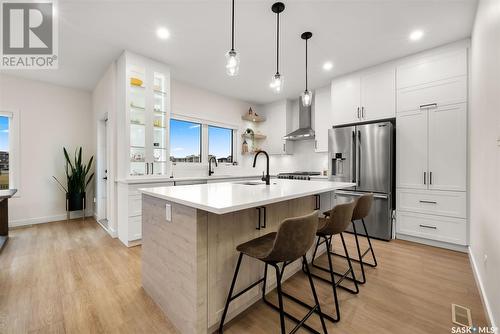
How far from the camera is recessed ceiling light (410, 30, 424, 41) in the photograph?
2740mm

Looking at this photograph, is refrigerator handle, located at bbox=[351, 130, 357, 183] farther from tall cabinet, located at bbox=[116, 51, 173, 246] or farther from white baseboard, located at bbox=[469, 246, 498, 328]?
tall cabinet, located at bbox=[116, 51, 173, 246]

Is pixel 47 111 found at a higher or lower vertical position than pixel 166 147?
higher

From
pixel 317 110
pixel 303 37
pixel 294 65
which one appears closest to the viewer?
pixel 303 37

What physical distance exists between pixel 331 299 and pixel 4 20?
178 inches

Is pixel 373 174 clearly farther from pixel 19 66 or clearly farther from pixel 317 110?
pixel 19 66

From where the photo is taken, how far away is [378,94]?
3547mm

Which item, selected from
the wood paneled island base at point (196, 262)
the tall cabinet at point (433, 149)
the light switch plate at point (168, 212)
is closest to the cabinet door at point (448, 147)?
the tall cabinet at point (433, 149)

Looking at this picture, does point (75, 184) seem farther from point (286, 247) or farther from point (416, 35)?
point (416, 35)

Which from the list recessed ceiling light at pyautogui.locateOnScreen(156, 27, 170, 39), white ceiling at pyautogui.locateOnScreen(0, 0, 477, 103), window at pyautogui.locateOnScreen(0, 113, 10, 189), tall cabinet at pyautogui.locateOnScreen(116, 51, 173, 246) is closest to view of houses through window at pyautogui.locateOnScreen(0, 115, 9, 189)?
window at pyautogui.locateOnScreen(0, 113, 10, 189)

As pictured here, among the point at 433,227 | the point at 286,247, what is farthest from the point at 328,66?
the point at 286,247

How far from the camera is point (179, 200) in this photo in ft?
4.49

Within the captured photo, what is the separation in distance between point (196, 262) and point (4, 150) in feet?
16.4

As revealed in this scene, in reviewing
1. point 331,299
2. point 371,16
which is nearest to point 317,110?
point 371,16

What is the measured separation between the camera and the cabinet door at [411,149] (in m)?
3.11
